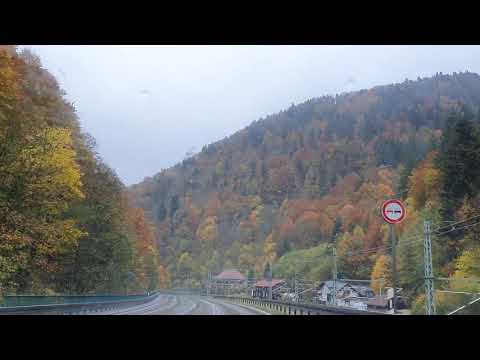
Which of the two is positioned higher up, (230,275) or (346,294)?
(230,275)

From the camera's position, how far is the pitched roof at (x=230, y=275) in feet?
31.2

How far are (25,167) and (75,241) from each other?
7.47ft

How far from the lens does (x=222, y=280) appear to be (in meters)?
9.50

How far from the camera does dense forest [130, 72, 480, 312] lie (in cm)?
912

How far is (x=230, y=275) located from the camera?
9.57 metres

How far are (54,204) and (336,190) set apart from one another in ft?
20.4

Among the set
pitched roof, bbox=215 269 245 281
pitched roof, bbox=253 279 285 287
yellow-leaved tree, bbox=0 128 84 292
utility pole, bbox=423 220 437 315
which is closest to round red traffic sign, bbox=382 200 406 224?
utility pole, bbox=423 220 437 315

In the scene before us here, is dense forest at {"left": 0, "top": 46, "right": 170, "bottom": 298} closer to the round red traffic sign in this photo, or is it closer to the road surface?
the road surface

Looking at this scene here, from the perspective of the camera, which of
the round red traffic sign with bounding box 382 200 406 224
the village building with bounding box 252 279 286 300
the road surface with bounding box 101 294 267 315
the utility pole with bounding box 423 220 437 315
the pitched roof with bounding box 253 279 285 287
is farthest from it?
the pitched roof with bounding box 253 279 285 287

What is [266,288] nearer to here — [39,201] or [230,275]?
[230,275]

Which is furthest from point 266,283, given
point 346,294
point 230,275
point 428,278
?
point 428,278

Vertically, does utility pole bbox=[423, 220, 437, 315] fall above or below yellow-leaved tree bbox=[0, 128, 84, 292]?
below

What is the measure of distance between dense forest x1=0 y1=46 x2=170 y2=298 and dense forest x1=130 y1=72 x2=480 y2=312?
1.11 metres
